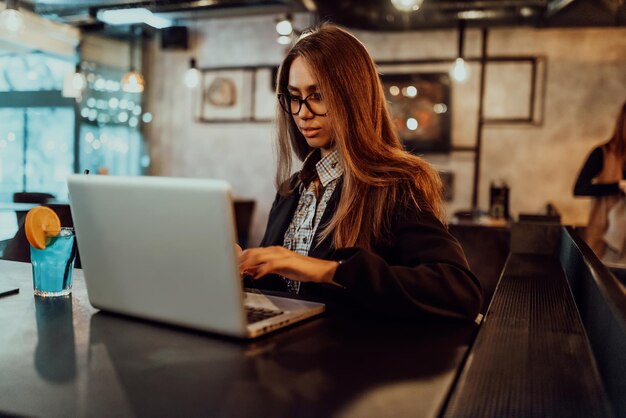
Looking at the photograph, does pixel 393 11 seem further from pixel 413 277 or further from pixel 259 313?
pixel 259 313

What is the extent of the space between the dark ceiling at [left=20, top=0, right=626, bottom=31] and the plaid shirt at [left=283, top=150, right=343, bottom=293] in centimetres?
314

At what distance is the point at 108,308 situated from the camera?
3.59 ft

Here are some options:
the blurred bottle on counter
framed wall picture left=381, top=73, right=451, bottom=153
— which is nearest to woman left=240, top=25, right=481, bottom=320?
the blurred bottle on counter

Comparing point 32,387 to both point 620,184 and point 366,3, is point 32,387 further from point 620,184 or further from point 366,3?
point 366,3

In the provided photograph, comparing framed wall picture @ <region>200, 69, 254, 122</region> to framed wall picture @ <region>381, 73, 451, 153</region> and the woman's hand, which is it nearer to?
framed wall picture @ <region>381, 73, 451, 153</region>

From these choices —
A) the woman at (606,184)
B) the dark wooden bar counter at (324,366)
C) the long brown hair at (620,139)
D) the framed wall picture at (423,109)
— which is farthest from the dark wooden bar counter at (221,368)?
the framed wall picture at (423,109)

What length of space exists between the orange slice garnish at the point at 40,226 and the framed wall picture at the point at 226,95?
17.1 feet

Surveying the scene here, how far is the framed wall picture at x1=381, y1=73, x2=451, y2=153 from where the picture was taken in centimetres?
561

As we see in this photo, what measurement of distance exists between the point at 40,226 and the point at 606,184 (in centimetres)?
349

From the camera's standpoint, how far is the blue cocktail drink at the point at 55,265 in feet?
4.09

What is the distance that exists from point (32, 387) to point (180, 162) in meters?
6.10

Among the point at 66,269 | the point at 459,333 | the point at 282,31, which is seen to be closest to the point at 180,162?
the point at 282,31

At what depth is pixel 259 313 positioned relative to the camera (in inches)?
42.3

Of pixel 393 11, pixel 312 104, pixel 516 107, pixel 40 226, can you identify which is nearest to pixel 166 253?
pixel 40 226
